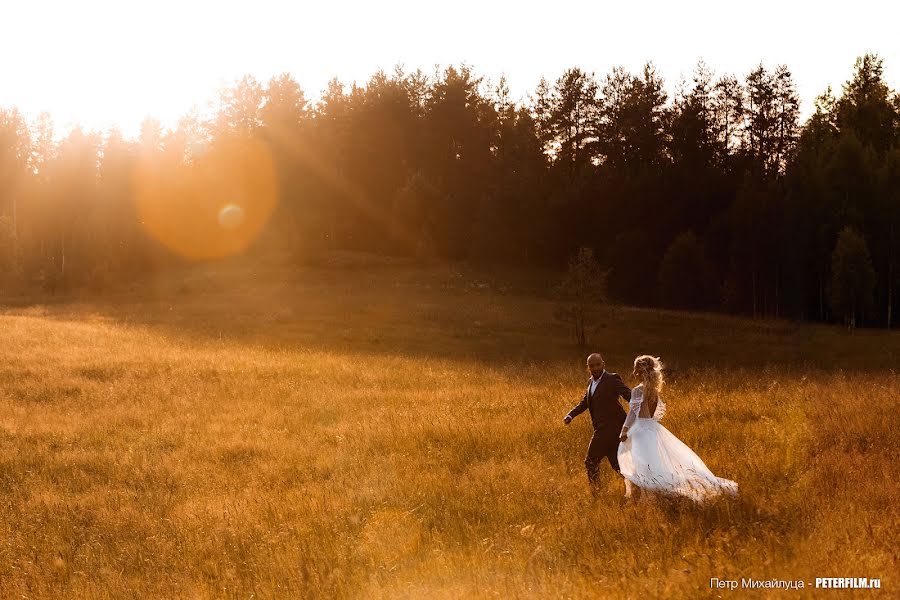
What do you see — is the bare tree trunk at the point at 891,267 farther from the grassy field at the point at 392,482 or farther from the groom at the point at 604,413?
the groom at the point at 604,413

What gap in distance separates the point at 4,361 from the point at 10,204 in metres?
85.3

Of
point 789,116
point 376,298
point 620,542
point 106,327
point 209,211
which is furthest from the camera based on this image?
point 209,211

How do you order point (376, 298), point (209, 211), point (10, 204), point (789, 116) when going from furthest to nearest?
point (10, 204) < point (209, 211) < point (789, 116) < point (376, 298)

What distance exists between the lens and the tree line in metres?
55.5

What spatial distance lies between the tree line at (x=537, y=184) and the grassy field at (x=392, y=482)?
35.9 m

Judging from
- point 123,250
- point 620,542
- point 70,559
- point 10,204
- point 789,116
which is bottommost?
point 70,559

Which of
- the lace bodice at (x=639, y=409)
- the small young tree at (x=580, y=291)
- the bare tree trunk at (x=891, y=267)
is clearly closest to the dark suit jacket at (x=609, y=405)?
the lace bodice at (x=639, y=409)

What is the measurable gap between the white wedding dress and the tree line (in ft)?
148

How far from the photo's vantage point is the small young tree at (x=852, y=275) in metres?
47.4

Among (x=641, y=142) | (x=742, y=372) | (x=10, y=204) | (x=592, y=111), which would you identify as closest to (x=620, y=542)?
(x=742, y=372)

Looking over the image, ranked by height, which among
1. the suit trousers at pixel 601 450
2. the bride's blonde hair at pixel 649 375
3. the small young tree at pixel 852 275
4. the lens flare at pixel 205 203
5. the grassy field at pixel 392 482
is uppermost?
the lens flare at pixel 205 203

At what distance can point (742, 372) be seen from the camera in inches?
990

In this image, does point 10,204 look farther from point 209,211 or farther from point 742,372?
point 742,372

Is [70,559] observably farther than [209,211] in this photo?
No
